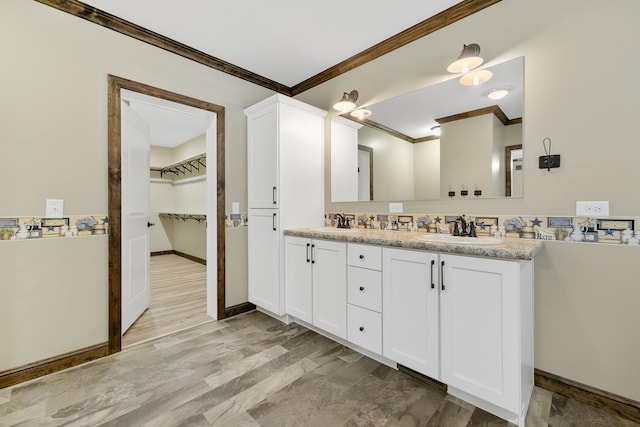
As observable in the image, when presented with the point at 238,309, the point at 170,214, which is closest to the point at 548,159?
the point at 238,309

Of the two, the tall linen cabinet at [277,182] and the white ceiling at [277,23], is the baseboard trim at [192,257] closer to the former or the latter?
the tall linen cabinet at [277,182]

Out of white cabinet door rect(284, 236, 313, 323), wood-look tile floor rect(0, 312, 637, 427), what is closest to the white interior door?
wood-look tile floor rect(0, 312, 637, 427)

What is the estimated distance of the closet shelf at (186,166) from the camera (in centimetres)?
532

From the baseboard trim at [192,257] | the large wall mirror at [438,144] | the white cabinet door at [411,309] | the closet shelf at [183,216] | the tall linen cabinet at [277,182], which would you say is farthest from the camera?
the baseboard trim at [192,257]

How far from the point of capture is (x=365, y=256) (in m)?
1.99

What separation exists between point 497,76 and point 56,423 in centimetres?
336

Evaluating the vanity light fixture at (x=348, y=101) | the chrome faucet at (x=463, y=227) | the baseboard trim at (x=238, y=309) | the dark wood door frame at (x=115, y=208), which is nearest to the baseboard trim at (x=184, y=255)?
the baseboard trim at (x=238, y=309)

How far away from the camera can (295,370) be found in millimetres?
1945

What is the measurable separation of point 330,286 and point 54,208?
6.73 ft

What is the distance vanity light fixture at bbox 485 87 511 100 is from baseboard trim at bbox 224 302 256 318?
2908 millimetres

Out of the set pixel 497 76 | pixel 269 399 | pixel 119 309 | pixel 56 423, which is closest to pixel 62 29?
pixel 119 309

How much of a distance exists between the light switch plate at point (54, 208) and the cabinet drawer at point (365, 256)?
6.77 feet

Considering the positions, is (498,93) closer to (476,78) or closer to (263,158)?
(476,78)

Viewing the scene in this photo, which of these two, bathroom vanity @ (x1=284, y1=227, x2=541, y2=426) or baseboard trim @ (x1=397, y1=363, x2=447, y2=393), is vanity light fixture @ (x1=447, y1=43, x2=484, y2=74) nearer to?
bathroom vanity @ (x1=284, y1=227, x2=541, y2=426)
